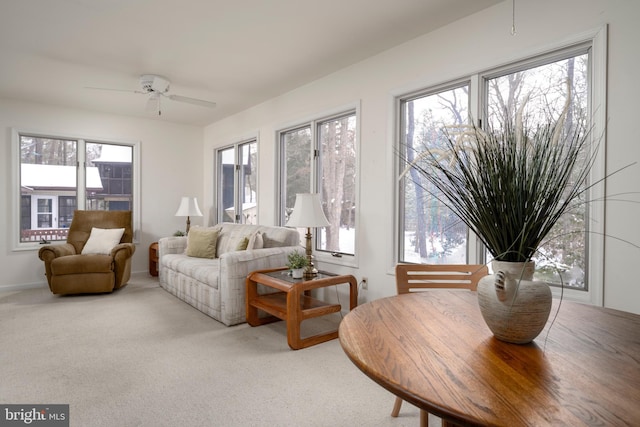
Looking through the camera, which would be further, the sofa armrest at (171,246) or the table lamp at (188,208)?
the table lamp at (188,208)

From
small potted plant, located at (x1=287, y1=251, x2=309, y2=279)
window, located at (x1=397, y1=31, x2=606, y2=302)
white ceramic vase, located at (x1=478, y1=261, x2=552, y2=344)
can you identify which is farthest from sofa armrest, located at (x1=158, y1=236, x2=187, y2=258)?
white ceramic vase, located at (x1=478, y1=261, x2=552, y2=344)

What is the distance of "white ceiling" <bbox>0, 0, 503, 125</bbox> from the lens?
8.45ft

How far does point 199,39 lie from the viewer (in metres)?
3.07

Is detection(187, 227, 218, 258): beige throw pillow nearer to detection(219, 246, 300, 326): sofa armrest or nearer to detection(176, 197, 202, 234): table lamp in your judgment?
detection(176, 197, 202, 234): table lamp

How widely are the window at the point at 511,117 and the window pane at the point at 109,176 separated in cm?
443

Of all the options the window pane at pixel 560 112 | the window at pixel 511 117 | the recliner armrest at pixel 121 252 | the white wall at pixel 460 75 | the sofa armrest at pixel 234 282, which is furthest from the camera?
the recliner armrest at pixel 121 252

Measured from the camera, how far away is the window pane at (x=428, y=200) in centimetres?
285

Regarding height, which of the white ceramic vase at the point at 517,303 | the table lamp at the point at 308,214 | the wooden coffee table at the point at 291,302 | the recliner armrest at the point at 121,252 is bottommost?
the wooden coffee table at the point at 291,302

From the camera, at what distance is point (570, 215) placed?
2.22 meters

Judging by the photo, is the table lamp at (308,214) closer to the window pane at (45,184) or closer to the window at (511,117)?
the window at (511,117)

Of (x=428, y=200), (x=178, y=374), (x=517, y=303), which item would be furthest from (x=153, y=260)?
(x=517, y=303)

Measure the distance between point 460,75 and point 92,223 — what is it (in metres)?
4.91

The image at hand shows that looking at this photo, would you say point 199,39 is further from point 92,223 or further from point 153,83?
point 92,223

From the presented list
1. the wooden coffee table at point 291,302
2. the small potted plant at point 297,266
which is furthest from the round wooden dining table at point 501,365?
the small potted plant at point 297,266
